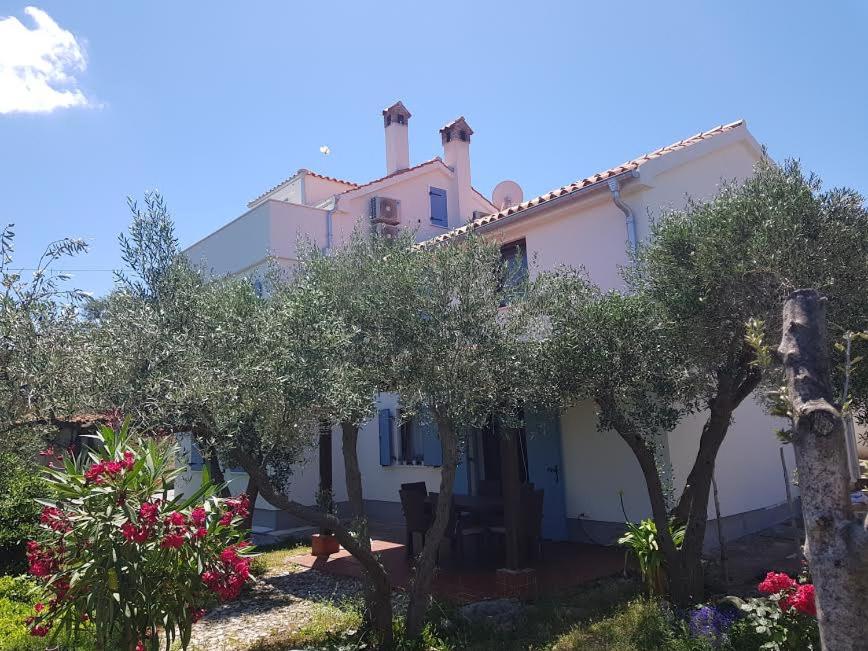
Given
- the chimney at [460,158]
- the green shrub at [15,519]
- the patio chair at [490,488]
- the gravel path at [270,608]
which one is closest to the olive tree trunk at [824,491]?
the gravel path at [270,608]

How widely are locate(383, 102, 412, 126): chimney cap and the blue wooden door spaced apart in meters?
10.7

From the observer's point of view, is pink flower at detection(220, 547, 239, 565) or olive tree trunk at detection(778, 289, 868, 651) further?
pink flower at detection(220, 547, 239, 565)

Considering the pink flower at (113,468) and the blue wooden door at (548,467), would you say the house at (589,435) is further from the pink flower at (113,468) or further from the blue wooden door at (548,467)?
Result: the pink flower at (113,468)

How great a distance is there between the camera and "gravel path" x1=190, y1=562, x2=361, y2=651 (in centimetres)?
669

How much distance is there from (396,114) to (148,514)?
15.4m

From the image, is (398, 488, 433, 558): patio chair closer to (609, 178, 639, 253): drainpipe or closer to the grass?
the grass

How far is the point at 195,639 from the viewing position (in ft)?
21.8

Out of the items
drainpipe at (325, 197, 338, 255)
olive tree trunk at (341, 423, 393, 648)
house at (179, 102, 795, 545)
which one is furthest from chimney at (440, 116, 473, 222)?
olive tree trunk at (341, 423, 393, 648)

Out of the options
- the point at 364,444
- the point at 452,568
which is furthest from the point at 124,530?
the point at 364,444

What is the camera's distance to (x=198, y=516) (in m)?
4.52

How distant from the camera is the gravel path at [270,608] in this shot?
6.69 metres

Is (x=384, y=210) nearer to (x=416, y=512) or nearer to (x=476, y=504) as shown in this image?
(x=416, y=512)

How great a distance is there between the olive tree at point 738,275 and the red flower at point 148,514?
479cm

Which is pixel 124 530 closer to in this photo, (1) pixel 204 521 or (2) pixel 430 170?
(1) pixel 204 521
